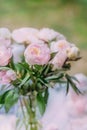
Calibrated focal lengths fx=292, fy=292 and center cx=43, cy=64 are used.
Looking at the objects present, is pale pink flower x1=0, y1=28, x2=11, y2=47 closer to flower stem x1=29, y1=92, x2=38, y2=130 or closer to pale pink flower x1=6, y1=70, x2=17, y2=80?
pale pink flower x1=6, y1=70, x2=17, y2=80

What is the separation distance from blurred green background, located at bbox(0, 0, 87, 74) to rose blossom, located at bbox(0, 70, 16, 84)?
0.37 metres

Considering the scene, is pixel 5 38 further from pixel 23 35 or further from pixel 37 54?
pixel 37 54

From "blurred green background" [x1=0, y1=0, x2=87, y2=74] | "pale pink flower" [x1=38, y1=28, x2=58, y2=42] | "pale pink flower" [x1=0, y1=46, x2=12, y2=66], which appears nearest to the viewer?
"pale pink flower" [x1=0, y1=46, x2=12, y2=66]

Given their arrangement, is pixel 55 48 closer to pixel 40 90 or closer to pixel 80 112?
pixel 40 90

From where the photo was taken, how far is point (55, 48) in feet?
3.79

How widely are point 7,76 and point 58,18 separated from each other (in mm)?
459

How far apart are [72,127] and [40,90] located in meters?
0.34

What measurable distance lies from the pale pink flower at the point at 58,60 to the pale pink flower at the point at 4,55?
0.17 m

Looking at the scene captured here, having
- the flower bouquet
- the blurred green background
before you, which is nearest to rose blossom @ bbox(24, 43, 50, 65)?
the flower bouquet

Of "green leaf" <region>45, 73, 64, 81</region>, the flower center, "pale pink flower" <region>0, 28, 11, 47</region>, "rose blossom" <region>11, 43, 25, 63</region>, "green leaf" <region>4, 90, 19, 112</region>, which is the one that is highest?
"pale pink flower" <region>0, 28, 11, 47</region>

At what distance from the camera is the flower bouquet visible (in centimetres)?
110

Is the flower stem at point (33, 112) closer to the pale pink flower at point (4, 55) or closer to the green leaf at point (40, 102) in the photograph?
the green leaf at point (40, 102)

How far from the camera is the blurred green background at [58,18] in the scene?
1396mm

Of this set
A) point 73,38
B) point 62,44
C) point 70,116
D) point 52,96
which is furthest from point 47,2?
point 70,116
